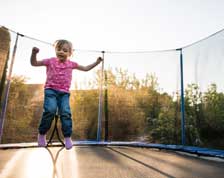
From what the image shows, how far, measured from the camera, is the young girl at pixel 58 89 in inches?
69.2

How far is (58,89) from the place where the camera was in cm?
183

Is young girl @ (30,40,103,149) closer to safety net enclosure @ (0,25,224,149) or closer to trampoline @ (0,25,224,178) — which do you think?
trampoline @ (0,25,224,178)

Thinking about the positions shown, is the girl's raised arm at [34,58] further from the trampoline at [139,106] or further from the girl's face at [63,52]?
Result: the trampoline at [139,106]

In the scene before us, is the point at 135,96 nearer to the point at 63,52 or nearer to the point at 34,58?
the point at 63,52

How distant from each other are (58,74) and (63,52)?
0.61 ft

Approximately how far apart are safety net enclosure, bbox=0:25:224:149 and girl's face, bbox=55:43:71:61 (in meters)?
1.28

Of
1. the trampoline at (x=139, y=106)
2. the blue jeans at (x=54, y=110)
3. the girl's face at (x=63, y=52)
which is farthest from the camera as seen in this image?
the trampoline at (x=139, y=106)

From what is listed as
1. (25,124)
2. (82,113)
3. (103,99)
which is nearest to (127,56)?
(103,99)

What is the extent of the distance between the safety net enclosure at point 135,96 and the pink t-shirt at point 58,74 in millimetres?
1252

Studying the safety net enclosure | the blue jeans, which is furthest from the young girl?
the safety net enclosure

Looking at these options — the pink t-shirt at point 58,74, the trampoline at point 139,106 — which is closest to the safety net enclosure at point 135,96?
the trampoline at point 139,106

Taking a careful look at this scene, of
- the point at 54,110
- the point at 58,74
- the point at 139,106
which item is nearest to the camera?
the point at 54,110

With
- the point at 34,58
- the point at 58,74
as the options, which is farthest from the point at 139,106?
the point at 34,58

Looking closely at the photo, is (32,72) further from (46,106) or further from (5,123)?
(46,106)
